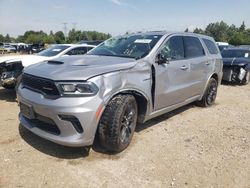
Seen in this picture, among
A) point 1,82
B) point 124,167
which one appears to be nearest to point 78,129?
point 124,167

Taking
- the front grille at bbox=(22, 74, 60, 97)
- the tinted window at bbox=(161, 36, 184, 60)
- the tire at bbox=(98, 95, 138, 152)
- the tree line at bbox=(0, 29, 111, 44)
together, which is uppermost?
the tinted window at bbox=(161, 36, 184, 60)

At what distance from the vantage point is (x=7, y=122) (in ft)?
17.6

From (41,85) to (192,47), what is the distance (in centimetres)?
351

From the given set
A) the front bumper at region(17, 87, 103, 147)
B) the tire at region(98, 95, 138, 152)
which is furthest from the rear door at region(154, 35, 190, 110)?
the front bumper at region(17, 87, 103, 147)

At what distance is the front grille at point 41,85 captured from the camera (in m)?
3.66

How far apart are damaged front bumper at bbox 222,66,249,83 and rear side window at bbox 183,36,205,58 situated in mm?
5380

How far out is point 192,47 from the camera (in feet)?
20.1

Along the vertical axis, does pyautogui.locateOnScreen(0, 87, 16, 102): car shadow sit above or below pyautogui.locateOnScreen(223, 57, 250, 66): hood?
below

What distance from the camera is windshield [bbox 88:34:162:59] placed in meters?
4.83

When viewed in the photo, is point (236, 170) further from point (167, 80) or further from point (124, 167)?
point (167, 80)

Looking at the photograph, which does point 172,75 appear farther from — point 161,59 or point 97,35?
point 97,35

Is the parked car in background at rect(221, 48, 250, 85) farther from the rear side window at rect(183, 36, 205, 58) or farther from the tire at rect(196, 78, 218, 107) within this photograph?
the rear side window at rect(183, 36, 205, 58)

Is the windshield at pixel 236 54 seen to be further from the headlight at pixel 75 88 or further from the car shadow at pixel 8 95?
the headlight at pixel 75 88

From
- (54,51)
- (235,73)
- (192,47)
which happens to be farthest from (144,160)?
(235,73)
